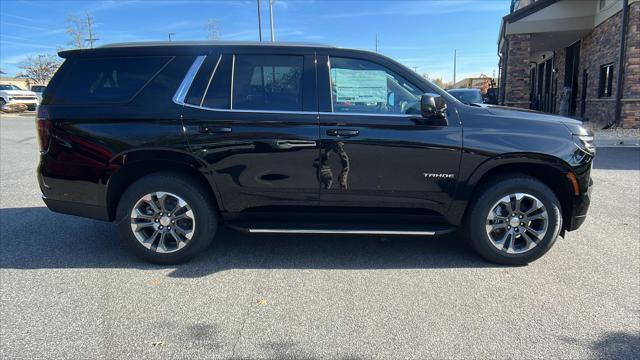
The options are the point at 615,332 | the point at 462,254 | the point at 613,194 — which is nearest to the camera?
the point at 615,332

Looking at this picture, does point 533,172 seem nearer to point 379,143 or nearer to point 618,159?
point 379,143

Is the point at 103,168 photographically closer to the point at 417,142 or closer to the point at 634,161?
the point at 417,142

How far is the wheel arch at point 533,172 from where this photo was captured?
3877 millimetres

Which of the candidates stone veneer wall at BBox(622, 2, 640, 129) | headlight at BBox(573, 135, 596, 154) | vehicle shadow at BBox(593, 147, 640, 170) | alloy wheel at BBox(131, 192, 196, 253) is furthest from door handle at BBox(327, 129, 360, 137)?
stone veneer wall at BBox(622, 2, 640, 129)

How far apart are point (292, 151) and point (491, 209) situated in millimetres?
1863

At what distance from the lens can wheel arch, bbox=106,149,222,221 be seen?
3947 mm

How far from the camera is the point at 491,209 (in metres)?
3.94

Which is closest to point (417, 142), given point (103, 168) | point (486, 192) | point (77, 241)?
point (486, 192)

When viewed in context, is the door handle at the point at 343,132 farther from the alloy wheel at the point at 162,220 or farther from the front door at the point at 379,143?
the alloy wheel at the point at 162,220

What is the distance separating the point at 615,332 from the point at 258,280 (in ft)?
8.73

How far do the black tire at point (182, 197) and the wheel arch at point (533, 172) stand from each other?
2.40 m

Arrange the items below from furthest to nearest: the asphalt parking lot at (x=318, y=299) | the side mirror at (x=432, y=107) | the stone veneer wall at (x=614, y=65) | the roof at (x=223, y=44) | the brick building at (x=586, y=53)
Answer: the brick building at (x=586, y=53) → the stone veneer wall at (x=614, y=65) → the roof at (x=223, y=44) → the side mirror at (x=432, y=107) → the asphalt parking lot at (x=318, y=299)

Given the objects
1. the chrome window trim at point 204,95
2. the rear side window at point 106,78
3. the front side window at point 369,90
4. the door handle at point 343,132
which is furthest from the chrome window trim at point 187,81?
the door handle at point 343,132

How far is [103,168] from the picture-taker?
3.99 m
